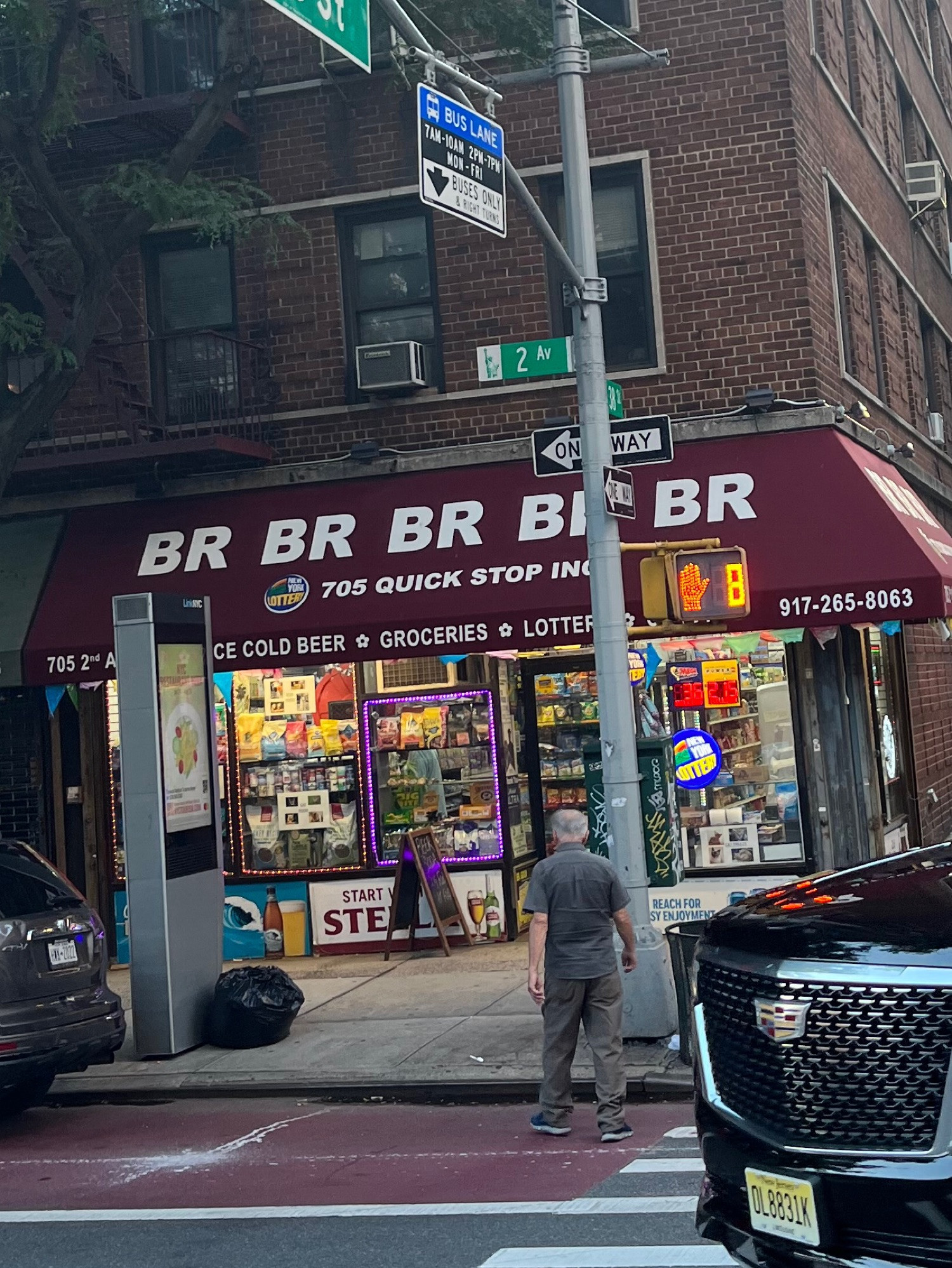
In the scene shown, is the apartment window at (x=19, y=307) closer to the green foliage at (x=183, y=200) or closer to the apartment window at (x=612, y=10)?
the green foliage at (x=183, y=200)

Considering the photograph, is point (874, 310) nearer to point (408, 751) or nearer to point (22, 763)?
point (408, 751)

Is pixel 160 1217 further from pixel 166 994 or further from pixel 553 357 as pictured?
pixel 553 357

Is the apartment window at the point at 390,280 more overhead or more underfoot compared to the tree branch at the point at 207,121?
more underfoot

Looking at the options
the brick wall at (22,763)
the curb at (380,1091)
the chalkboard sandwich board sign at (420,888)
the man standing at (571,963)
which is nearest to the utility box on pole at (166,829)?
the curb at (380,1091)

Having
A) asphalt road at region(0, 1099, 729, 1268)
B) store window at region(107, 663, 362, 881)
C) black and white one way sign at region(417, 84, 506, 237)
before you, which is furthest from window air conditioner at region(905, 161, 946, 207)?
asphalt road at region(0, 1099, 729, 1268)

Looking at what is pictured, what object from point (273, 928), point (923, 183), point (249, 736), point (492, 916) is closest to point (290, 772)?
point (249, 736)

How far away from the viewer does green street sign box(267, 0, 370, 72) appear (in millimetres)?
7512

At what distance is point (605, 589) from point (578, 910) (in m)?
2.78

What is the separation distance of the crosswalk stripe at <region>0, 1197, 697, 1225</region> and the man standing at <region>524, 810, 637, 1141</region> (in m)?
1.42

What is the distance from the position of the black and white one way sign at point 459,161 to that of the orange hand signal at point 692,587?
254 cm

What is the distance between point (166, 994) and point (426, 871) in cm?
349

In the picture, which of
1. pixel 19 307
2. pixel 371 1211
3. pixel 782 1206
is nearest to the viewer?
pixel 782 1206

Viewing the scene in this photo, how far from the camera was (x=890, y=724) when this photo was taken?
16.2m

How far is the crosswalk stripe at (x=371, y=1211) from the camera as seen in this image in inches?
259
